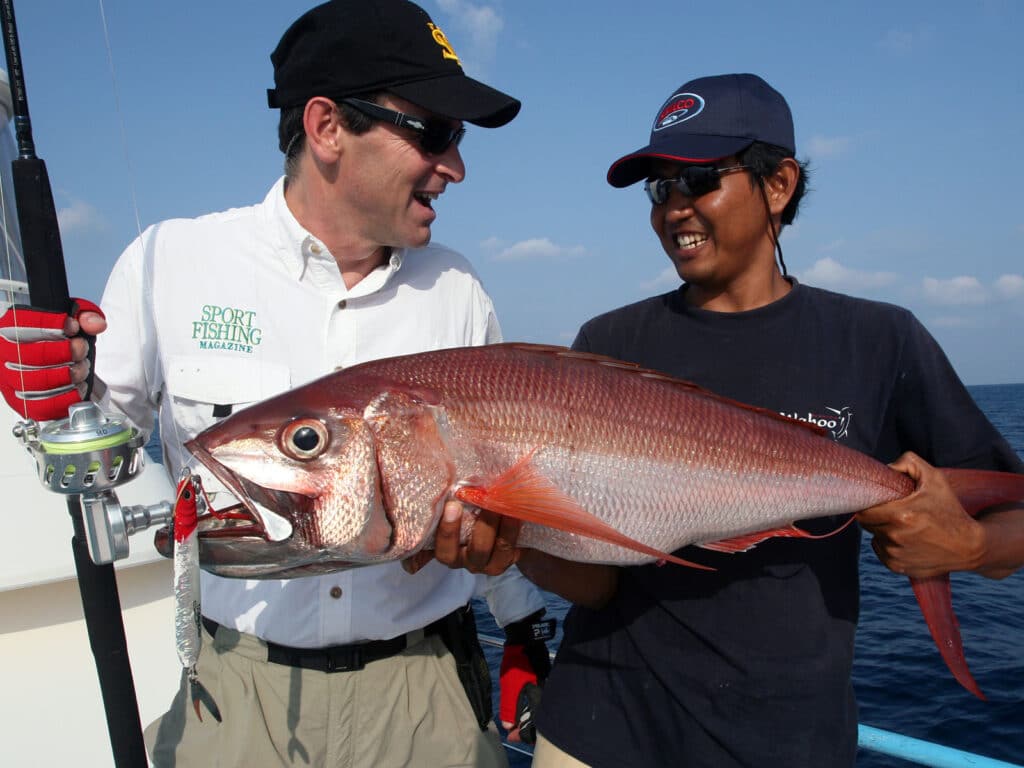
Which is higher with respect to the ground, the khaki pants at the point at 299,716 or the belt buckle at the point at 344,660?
the belt buckle at the point at 344,660

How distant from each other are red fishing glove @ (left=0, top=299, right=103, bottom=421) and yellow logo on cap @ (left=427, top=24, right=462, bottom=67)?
1.61m

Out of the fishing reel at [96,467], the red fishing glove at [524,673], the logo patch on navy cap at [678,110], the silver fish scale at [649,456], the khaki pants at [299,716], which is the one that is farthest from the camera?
the red fishing glove at [524,673]

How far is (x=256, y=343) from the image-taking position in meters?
2.50

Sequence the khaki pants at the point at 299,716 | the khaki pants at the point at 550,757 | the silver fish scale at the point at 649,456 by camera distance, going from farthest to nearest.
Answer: the khaki pants at the point at 299,716 < the khaki pants at the point at 550,757 < the silver fish scale at the point at 649,456

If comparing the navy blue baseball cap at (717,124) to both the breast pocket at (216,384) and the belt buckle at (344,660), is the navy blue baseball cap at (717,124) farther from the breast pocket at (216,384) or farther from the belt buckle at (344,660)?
the belt buckle at (344,660)

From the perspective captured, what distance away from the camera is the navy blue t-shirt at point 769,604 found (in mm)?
2115

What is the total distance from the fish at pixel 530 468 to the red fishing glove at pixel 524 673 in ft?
3.11

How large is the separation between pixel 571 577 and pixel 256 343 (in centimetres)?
144

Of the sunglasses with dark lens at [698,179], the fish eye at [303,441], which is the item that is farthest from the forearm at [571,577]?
the sunglasses with dark lens at [698,179]

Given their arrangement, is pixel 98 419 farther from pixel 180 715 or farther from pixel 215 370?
pixel 180 715

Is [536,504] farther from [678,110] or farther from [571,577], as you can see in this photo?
[678,110]

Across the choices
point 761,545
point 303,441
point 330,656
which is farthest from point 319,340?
point 761,545

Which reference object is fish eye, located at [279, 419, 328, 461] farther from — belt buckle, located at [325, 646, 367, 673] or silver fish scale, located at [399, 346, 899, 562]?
belt buckle, located at [325, 646, 367, 673]

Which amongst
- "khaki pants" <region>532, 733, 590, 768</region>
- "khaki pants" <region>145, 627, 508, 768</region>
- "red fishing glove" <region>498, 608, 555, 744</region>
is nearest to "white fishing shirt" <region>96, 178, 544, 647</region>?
"khaki pants" <region>145, 627, 508, 768</region>
